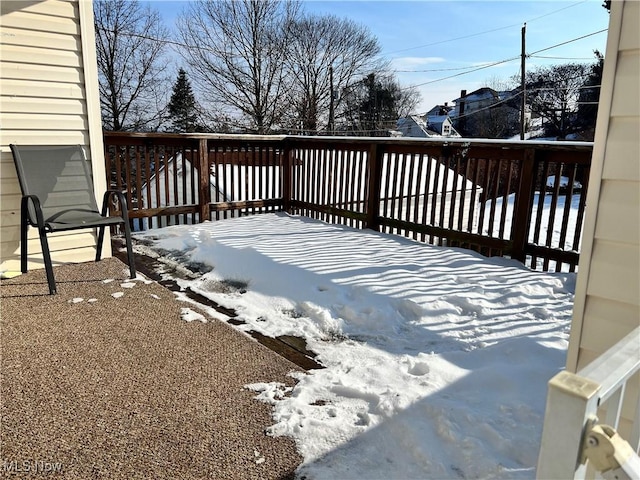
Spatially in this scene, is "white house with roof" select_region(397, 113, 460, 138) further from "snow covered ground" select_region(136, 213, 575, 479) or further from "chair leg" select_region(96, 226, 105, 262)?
"chair leg" select_region(96, 226, 105, 262)

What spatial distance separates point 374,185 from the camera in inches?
192

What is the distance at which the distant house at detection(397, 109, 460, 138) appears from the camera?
25.7 meters

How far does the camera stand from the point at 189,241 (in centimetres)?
435

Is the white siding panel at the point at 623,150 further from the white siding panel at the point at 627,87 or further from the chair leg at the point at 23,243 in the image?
the chair leg at the point at 23,243

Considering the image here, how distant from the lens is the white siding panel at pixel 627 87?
1.19 meters

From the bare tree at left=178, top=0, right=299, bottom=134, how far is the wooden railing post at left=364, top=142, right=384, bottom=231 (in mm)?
15245

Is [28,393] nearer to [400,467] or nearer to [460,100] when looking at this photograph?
[400,467]

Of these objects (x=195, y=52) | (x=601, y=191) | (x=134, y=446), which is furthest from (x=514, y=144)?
(x=195, y=52)

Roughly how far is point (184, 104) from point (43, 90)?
18183mm

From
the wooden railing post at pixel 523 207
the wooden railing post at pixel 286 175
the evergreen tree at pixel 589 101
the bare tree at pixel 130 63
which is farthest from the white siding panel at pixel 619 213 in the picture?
the evergreen tree at pixel 589 101

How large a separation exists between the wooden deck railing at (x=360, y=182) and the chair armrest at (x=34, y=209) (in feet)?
3.51

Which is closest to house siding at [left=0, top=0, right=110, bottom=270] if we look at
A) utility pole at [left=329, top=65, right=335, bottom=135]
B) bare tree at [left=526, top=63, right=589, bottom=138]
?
utility pole at [left=329, top=65, right=335, bottom=135]

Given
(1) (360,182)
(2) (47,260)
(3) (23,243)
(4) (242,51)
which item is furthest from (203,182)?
(4) (242,51)

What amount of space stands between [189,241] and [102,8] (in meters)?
17.8
